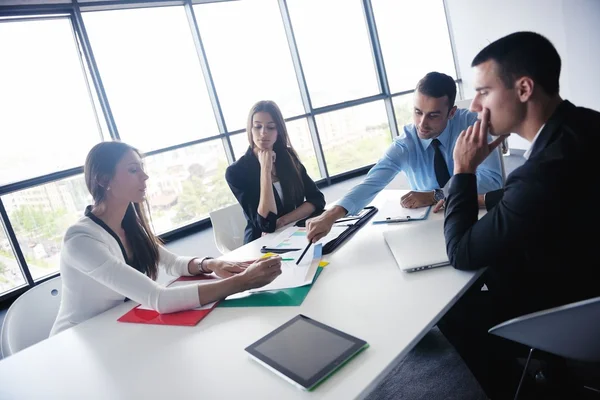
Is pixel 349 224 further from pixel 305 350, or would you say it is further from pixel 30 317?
pixel 30 317

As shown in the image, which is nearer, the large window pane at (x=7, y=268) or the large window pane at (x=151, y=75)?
the large window pane at (x=7, y=268)

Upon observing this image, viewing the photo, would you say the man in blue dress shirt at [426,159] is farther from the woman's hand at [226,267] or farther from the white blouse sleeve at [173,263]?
the white blouse sleeve at [173,263]

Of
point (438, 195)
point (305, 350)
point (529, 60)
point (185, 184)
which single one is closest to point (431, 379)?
point (438, 195)

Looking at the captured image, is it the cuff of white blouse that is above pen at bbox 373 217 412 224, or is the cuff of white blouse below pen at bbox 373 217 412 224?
above

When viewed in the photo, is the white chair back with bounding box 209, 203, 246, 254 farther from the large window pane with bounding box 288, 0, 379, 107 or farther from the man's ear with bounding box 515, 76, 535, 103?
the large window pane with bounding box 288, 0, 379, 107

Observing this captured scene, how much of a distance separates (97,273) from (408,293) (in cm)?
109

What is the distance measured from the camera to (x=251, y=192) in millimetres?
2578

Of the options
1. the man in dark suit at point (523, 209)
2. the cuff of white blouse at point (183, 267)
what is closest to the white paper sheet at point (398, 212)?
the man in dark suit at point (523, 209)

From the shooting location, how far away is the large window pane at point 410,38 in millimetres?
5211

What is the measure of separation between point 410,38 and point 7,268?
545cm

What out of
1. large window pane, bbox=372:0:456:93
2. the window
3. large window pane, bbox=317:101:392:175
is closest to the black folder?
large window pane, bbox=317:101:392:175

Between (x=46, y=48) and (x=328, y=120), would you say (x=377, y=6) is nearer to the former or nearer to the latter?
(x=328, y=120)

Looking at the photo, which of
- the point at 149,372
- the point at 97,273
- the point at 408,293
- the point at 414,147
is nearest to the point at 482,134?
the point at 408,293

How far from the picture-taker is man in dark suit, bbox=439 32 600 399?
1.04m
